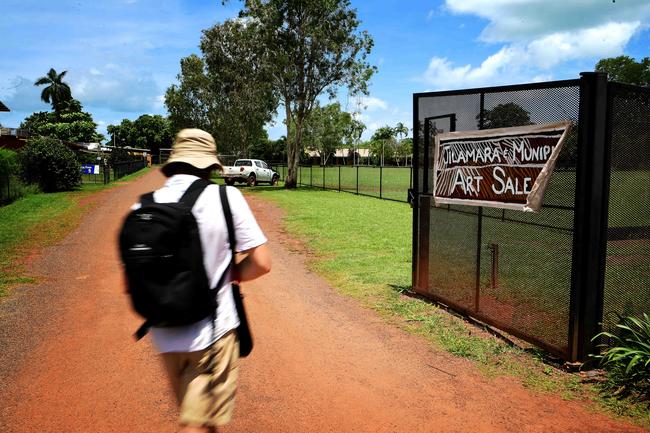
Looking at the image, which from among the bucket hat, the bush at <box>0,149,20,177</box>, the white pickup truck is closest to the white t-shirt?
the bucket hat

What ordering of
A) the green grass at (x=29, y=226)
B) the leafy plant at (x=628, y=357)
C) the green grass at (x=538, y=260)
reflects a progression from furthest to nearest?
the green grass at (x=29, y=226) < the green grass at (x=538, y=260) < the leafy plant at (x=628, y=357)

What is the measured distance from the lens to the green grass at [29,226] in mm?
8688

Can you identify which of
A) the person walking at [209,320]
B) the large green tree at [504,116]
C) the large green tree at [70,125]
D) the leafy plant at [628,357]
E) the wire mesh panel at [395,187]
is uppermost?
the large green tree at [70,125]

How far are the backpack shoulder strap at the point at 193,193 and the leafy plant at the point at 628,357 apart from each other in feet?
12.0

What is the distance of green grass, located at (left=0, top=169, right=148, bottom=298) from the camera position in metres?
8.69

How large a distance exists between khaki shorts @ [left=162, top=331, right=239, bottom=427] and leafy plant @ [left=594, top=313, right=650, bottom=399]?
3.32 m

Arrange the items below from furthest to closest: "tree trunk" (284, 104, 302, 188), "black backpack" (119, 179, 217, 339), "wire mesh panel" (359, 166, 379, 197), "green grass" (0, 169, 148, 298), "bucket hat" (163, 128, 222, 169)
Answer: "tree trunk" (284, 104, 302, 188) < "wire mesh panel" (359, 166, 379, 197) < "green grass" (0, 169, 148, 298) < "bucket hat" (163, 128, 222, 169) < "black backpack" (119, 179, 217, 339)

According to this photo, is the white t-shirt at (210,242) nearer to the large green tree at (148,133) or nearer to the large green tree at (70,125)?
the large green tree at (70,125)

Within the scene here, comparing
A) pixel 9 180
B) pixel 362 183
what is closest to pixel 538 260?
pixel 9 180

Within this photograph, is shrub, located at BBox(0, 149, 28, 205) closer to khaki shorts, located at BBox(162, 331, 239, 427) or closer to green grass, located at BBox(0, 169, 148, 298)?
green grass, located at BBox(0, 169, 148, 298)

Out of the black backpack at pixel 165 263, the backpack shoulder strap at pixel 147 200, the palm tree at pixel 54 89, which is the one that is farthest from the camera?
the palm tree at pixel 54 89

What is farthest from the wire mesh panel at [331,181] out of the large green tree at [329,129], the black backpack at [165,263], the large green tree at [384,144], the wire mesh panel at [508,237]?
the large green tree at [384,144]

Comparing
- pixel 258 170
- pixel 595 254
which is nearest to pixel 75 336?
pixel 595 254

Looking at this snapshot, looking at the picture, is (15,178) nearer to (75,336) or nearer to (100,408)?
(75,336)
